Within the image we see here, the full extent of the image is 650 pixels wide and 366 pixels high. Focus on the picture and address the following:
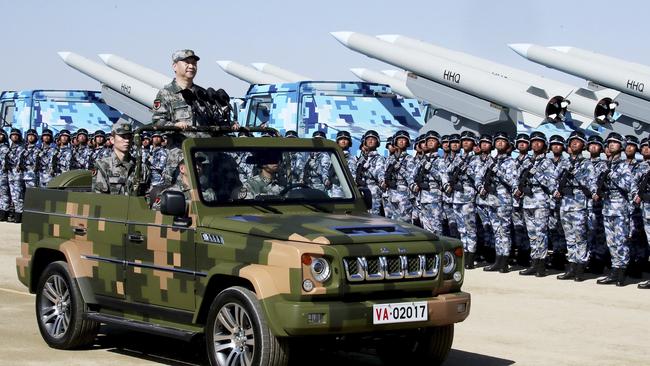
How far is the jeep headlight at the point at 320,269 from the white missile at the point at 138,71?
74.7 ft

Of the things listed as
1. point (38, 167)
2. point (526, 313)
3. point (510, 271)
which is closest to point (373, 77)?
point (38, 167)

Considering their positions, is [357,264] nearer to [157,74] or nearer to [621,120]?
[621,120]

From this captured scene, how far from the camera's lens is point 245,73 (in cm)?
4075

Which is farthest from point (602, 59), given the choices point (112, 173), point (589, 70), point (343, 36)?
point (112, 173)

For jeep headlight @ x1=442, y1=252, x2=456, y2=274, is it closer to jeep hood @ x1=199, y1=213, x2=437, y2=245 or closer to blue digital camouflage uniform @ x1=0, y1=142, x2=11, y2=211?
jeep hood @ x1=199, y1=213, x2=437, y2=245

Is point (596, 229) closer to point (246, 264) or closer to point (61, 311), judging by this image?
point (61, 311)

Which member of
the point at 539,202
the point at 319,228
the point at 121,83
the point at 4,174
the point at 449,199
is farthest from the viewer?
the point at 121,83

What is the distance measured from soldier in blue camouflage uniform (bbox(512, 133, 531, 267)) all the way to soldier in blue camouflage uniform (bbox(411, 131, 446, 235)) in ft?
3.71

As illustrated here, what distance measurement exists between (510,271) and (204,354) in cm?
773

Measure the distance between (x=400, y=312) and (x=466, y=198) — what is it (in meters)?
9.37

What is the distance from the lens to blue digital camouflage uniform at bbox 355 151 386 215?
19.2 m

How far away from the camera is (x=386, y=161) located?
19.1 metres

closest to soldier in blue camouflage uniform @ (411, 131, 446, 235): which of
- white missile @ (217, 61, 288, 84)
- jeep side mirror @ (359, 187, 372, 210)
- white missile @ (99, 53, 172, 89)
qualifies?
jeep side mirror @ (359, 187, 372, 210)

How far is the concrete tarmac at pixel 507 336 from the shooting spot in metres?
9.65
